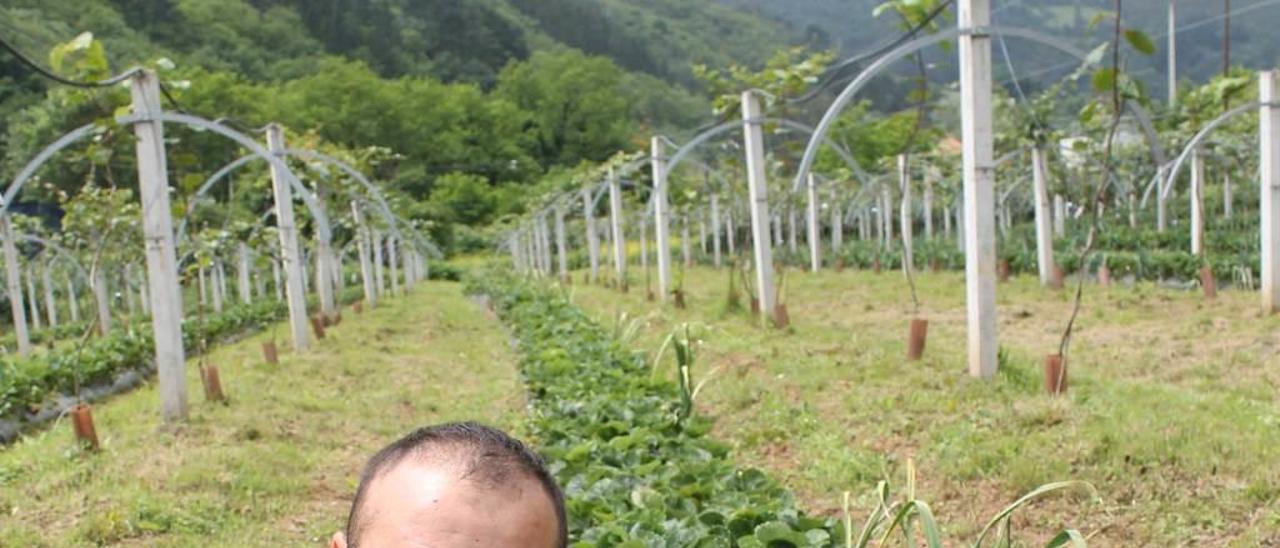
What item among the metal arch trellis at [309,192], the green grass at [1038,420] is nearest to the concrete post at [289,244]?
the metal arch trellis at [309,192]

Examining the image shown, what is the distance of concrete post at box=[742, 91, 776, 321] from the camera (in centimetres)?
1197

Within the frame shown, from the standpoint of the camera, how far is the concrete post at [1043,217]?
16.8 metres

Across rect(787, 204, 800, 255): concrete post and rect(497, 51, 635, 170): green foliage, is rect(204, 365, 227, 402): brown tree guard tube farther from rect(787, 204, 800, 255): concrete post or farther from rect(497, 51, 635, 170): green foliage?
rect(497, 51, 635, 170): green foliage

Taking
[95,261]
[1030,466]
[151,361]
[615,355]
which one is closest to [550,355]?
[615,355]

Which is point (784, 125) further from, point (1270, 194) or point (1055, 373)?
point (1055, 373)

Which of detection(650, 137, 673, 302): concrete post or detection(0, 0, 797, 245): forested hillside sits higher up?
detection(0, 0, 797, 245): forested hillside

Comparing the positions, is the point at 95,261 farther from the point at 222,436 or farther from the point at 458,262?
the point at 458,262

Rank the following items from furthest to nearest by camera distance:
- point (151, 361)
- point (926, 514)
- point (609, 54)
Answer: point (609, 54) < point (151, 361) < point (926, 514)

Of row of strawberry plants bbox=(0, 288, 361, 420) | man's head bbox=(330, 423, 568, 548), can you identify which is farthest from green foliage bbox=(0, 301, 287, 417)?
man's head bbox=(330, 423, 568, 548)

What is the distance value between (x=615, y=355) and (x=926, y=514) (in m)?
6.73

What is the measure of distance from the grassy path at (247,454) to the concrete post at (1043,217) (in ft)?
26.5

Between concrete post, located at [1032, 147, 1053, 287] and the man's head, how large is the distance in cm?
1621

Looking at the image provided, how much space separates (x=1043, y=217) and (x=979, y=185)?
10.1 meters

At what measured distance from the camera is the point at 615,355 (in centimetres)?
959
